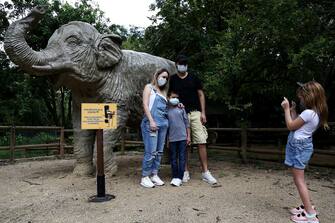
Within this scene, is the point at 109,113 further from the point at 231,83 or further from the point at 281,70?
the point at 281,70

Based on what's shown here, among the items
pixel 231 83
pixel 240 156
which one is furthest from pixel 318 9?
pixel 240 156

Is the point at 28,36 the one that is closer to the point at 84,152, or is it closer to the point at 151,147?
the point at 84,152

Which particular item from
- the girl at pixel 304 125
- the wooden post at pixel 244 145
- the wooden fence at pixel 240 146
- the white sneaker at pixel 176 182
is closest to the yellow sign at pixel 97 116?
the white sneaker at pixel 176 182

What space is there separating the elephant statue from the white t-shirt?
3.14 meters

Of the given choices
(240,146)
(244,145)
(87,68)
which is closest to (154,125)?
(87,68)

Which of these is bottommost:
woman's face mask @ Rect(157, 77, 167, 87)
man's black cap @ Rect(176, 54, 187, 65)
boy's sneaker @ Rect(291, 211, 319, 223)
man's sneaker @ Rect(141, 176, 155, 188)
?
boy's sneaker @ Rect(291, 211, 319, 223)

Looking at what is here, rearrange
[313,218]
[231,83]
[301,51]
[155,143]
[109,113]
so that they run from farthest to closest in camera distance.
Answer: [231,83] → [301,51] → [155,143] → [109,113] → [313,218]

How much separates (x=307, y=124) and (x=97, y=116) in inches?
99.9

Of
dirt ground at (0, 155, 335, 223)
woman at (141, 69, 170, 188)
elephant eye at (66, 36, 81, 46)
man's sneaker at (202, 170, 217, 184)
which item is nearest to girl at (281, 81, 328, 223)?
dirt ground at (0, 155, 335, 223)

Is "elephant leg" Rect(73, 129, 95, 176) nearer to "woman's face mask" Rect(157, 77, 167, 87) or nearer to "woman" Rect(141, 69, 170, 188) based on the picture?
"woman" Rect(141, 69, 170, 188)

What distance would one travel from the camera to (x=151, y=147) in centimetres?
541

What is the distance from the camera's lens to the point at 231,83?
7852 millimetres

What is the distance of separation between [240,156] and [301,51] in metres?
3.20

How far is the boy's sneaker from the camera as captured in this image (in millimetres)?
3879
